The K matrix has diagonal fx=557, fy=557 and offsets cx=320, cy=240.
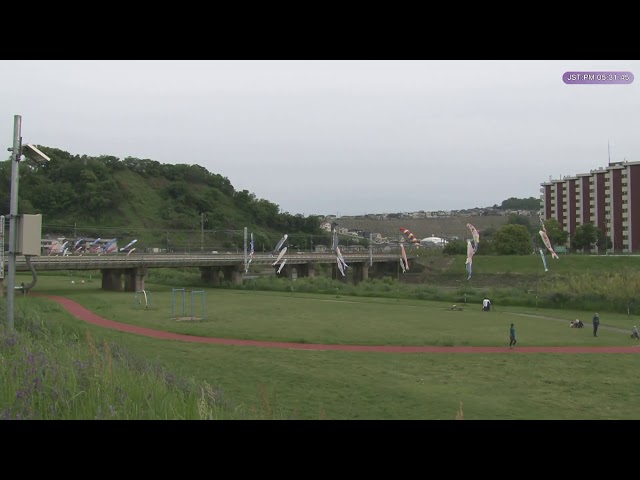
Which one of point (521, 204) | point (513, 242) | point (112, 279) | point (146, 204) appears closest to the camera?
point (112, 279)

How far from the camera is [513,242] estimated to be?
8638 centimetres

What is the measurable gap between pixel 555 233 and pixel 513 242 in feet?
21.0

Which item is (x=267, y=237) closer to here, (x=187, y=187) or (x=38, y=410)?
(x=187, y=187)

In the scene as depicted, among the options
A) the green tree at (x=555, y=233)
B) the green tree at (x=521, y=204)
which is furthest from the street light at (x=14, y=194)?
the green tree at (x=521, y=204)

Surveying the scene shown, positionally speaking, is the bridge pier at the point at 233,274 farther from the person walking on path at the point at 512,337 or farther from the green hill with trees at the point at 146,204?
the person walking on path at the point at 512,337

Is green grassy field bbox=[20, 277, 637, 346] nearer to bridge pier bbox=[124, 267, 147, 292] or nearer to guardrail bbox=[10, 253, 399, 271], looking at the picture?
guardrail bbox=[10, 253, 399, 271]

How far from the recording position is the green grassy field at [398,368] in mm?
13297

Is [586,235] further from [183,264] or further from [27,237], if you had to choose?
[27,237]

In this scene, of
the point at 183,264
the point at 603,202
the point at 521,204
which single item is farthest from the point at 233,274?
the point at 521,204

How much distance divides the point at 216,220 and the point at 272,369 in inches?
3792

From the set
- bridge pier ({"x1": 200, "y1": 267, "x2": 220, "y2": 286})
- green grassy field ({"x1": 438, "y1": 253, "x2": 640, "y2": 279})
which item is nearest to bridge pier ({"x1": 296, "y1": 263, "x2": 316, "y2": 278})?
bridge pier ({"x1": 200, "y1": 267, "x2": 220, "y2": 286})

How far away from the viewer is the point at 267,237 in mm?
112438

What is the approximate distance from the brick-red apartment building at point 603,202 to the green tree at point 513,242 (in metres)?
5.68

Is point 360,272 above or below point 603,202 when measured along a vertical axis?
below
